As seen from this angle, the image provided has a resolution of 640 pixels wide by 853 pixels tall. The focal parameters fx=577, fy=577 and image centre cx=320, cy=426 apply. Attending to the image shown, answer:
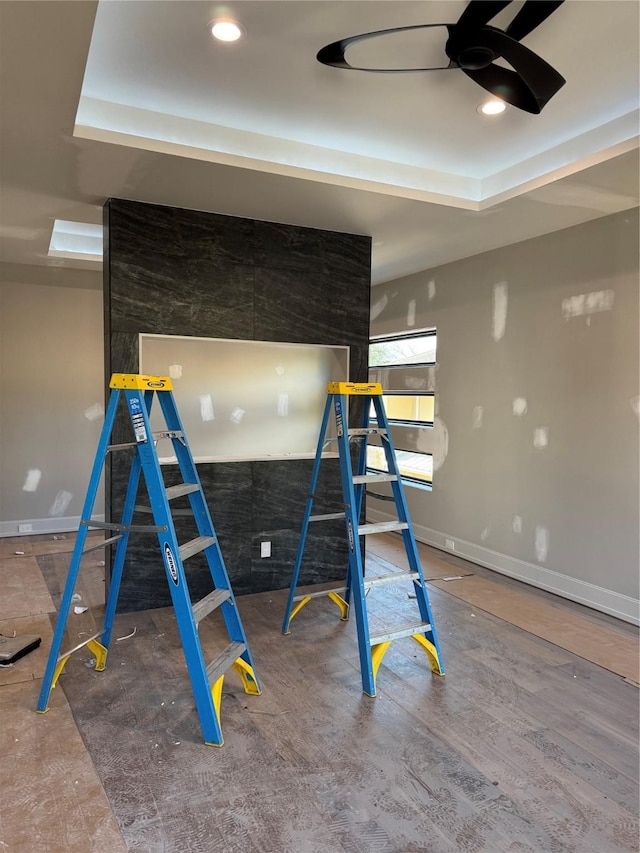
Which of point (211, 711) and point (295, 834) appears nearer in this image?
point (295, 834)

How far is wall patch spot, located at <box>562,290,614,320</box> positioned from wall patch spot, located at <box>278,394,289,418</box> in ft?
6.86

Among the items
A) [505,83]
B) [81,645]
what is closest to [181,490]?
[81,645]

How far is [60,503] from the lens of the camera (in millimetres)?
5773

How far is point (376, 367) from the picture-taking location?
6.50 metres

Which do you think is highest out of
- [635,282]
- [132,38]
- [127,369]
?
[132,38]

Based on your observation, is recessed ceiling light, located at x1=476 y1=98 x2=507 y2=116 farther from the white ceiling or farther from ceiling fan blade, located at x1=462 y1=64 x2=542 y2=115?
ceiling fan blade, located at x1=462 y1=64 x2=542 y2=115

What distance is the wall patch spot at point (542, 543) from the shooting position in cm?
423

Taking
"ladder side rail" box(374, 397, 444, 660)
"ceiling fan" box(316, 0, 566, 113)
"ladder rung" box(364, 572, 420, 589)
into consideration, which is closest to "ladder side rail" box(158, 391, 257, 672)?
"ladder rung" box(364, 572, 420, 589)

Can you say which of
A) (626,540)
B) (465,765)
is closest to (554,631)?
(626,540)

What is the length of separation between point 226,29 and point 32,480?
4.74 m

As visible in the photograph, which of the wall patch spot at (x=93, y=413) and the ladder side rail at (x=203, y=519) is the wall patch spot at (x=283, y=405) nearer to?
the ladder side rail at (x=203, y=519)

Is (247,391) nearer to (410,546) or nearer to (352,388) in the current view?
(352,388)

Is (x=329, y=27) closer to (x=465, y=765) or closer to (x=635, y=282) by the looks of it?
(x=635, y=282)

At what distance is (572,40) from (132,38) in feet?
5.64
